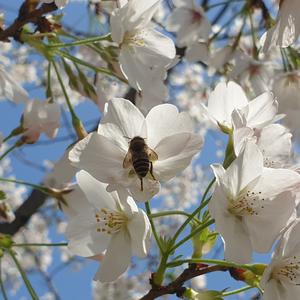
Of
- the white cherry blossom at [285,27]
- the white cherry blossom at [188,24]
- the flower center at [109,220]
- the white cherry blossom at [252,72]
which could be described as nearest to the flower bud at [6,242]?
the flower center at [109,220]

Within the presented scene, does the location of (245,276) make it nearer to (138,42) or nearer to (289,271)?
(289,271)

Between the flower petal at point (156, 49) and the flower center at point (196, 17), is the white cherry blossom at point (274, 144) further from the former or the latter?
the flower center at point (196, 17)

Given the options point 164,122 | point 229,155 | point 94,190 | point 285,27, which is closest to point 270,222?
point 229,155

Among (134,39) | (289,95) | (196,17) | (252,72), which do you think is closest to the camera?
(134,39)

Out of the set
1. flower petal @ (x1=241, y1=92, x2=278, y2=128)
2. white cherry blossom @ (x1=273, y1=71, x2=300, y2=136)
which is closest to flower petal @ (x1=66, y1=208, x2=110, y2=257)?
flower petal @ (x1=241, y1=92, x2=278, y2=128)

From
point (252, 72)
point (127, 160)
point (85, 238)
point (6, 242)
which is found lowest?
point (252, 72)

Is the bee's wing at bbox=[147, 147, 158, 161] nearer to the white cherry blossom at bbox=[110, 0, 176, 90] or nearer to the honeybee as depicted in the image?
the honeybee

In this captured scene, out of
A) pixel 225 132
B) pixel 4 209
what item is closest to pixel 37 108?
pixel 4 209

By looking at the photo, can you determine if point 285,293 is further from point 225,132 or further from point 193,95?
point 193,95
